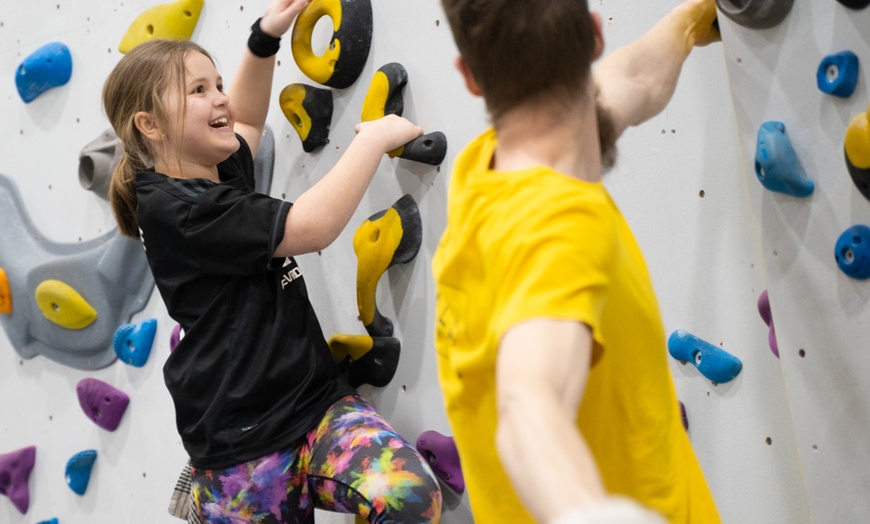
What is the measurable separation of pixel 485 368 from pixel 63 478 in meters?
1.45

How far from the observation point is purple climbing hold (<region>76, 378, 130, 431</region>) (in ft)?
5.82

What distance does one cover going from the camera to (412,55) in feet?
4.53

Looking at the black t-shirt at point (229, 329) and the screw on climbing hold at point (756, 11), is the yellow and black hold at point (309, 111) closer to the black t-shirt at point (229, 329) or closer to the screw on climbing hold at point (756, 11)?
the black t-shirt at point (229, 329)

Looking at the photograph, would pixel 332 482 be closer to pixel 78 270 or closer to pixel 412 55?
pixel 412 55

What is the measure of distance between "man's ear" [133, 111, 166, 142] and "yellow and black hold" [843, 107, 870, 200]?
2.73 ft

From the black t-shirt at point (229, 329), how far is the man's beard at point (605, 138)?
51 centimetres

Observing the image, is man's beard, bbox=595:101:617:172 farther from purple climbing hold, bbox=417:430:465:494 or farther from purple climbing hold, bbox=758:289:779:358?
purple climbing hold, bbox=417:430:465:494

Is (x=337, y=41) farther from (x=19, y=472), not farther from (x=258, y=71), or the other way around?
(x=19, y=472)

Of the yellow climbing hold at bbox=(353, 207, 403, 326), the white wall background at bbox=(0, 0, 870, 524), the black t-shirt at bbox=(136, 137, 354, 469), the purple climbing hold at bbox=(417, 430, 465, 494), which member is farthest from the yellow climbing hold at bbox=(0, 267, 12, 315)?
the purple climbing hold at bbox=(417, 430, 465, 494)

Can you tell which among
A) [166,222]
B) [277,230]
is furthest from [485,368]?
[166,222]

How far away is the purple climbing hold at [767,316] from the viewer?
1067 millimetres

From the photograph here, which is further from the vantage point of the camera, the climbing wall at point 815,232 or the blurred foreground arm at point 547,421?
the climbing wall at point 815,232

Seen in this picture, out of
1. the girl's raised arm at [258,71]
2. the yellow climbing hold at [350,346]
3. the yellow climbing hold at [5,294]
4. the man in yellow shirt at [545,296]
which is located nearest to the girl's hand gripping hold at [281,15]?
the girl's raised arm at [258,71]

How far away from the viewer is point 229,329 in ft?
4.17
